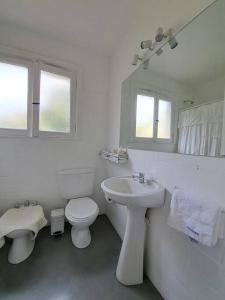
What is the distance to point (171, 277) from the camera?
1026 millimetres

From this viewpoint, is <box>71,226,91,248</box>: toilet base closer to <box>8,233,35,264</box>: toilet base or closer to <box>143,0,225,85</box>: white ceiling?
<box>8,233,35,264</box>: toilet base

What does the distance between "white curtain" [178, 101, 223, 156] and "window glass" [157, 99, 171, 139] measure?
132mm

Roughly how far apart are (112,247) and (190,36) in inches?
Result: 79.2

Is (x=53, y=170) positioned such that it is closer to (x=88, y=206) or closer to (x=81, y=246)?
(x=88, y=206)

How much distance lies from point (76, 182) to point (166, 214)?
4.01 feet

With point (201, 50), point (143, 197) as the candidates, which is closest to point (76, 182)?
point (143, 197)

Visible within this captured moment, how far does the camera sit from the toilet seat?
58.8 inches

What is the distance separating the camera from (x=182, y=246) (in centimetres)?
94

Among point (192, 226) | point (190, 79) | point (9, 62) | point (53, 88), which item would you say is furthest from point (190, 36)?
point (9, 62)

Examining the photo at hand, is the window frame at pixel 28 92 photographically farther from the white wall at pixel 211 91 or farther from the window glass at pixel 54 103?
the white wall at pixel 211 91

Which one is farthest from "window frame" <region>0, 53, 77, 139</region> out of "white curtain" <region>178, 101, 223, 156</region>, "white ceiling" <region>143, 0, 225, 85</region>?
"white curtain" <region>178, 101, 223, 156</region>

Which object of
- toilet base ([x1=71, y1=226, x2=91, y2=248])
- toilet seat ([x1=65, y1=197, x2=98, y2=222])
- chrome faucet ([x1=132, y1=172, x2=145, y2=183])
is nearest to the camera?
chrome faucet ([x1=132, y1=172, x2=145, y2=183])

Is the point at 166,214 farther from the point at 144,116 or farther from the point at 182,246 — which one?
the point at 144,116

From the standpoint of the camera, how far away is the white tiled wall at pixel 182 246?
750 millimetres
